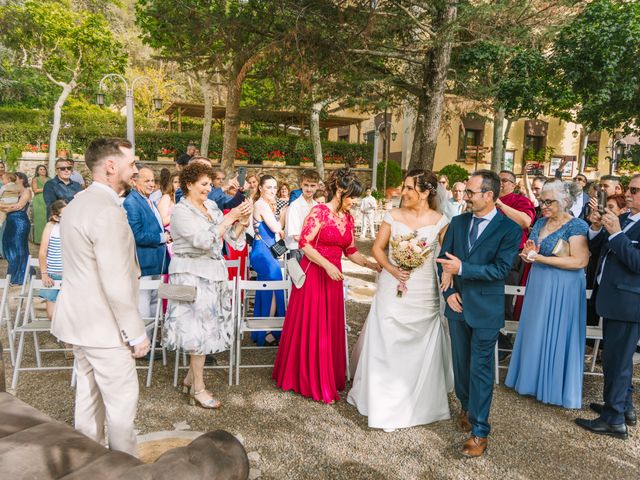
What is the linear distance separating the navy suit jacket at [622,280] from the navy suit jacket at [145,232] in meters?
4.33

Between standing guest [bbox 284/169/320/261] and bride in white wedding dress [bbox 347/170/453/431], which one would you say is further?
standing guest [bbox 284/169/320/261]

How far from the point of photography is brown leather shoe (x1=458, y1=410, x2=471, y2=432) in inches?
151

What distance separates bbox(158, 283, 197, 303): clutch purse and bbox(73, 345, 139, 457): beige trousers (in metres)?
0.97

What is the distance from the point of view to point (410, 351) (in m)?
3.97

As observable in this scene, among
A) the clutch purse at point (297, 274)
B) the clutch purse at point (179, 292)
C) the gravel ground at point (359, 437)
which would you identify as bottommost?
the gravel ground at point (359, 437)

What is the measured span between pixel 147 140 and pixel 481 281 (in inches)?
971

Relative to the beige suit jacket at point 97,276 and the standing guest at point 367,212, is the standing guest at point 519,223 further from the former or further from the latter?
the standing guest at point 367,212

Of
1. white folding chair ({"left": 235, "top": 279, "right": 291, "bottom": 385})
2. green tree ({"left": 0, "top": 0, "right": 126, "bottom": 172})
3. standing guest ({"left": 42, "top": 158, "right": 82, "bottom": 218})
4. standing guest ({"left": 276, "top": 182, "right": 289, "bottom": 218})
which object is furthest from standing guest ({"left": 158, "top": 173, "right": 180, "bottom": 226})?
green tree ({"left": 0, "top": 0, "right": 126, "bottom": 172})

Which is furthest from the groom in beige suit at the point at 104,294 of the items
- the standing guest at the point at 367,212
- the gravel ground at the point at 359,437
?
the standing guest at the point at 367,212

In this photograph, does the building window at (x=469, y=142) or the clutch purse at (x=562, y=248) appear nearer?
the clutch purse at (x=562, y=248)

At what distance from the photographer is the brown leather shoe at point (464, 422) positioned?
12.6 ft

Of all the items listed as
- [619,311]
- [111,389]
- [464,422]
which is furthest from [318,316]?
[619,311]

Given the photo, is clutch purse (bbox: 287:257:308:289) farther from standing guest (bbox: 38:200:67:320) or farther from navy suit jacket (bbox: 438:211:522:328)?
standing guest (bbox: 38:200:67:320)

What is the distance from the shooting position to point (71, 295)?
2.67 metres
